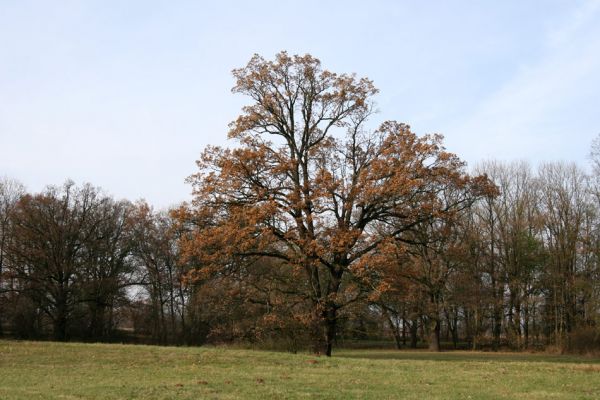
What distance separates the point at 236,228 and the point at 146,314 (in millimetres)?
31472

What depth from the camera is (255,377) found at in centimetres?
1442

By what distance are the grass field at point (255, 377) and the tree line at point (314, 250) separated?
21.2 feet

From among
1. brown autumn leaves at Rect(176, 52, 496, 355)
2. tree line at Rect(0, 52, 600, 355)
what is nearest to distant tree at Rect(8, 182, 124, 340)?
tree line at Rect(0, 52, 600, 355)

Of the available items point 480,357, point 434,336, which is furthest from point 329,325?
point 434,336

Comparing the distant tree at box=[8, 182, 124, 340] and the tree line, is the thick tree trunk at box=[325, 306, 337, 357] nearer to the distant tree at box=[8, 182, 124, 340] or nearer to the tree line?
the tree line

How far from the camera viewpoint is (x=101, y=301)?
161 feet

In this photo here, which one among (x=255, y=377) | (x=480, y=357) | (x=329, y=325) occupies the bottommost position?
(x=480, y=357)

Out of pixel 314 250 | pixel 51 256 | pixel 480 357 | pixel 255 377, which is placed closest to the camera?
pixel 255 377

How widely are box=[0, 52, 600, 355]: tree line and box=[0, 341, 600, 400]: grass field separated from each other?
6453 mm

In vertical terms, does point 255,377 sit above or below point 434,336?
A: above

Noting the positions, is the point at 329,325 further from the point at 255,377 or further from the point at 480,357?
the point at 480,357

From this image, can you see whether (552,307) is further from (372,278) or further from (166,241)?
(166,241)

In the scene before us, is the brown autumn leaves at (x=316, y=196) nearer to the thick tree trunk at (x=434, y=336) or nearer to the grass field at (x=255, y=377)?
the grass field at (x=255, y=377)

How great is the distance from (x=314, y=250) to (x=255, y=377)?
10.1 meters
